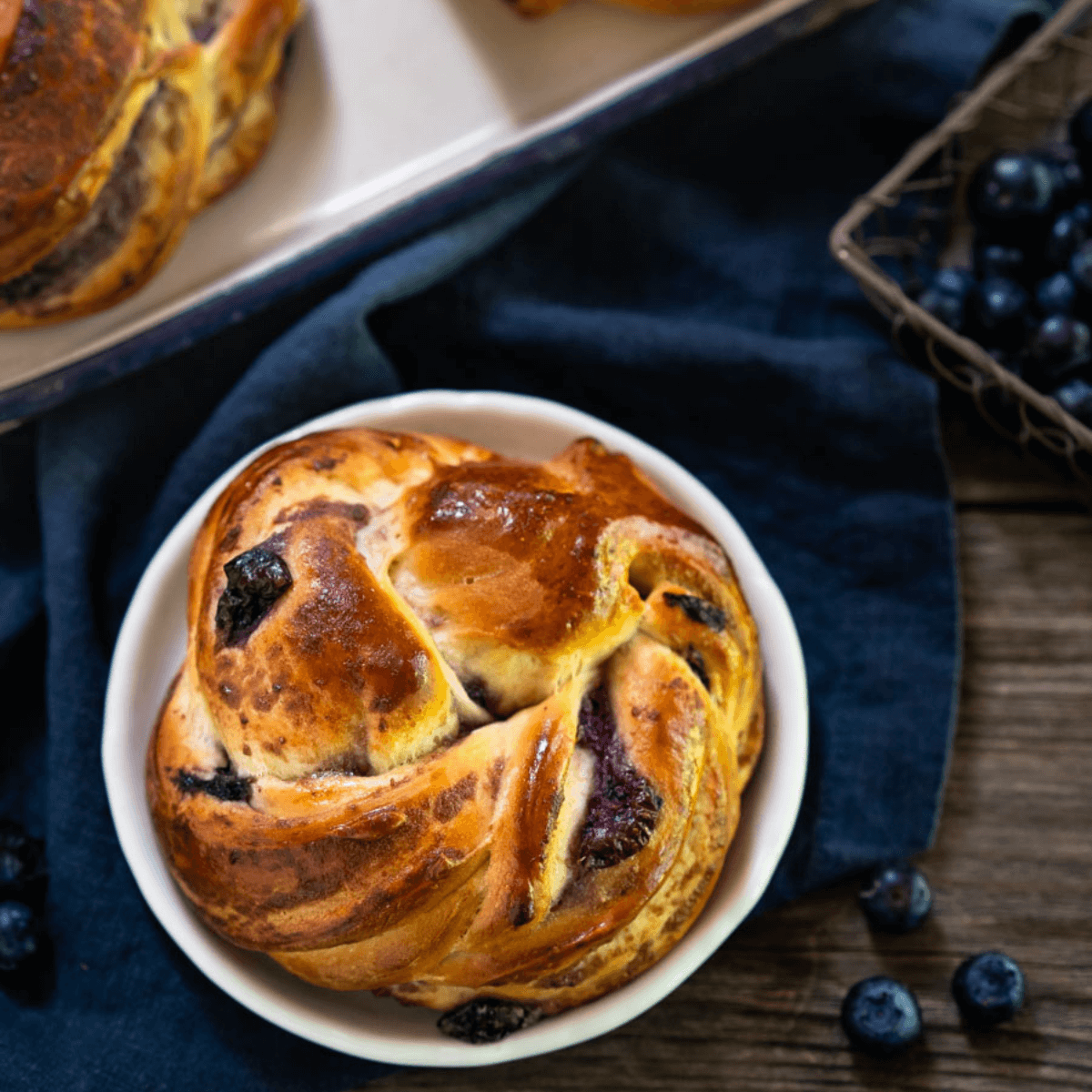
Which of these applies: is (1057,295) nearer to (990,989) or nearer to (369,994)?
(990,989)

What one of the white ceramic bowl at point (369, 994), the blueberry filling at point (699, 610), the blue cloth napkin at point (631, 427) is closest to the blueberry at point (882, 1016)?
the blue cloth napkin at point (631, 427)

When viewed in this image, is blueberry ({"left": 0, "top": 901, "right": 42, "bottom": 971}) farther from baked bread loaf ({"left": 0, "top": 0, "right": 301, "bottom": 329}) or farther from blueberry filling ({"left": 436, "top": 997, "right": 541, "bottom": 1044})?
baked bread loaf ({"left": 0, "top": 0, "right": 301, "bottom": 329})

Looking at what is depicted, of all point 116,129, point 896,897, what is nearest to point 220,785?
point 116,129

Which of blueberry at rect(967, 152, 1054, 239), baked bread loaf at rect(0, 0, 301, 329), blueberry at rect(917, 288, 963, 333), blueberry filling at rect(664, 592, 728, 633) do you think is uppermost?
baked bread loaf at rect(0, 0, 301, 329)

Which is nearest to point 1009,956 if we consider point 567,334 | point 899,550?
point 899,550

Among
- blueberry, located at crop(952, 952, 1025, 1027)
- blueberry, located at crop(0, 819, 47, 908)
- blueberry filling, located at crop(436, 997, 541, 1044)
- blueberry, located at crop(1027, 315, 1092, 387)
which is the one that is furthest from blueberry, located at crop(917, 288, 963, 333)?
blueberry, located at crop(0, 819, 47, 908)

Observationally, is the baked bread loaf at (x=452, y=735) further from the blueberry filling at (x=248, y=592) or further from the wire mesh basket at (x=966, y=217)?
the wire mesh basket at (x=966, y=217)
